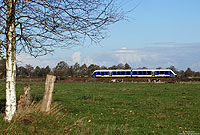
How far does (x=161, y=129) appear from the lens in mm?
8836

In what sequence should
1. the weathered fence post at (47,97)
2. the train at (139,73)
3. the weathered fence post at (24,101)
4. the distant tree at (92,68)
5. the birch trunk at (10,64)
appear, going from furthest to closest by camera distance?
the distant tree at (92,68)
the train at (139,73)
the weathered fence post at (24,101)
the weathered fence post at (47,97)
the birch trunk at (10,64)

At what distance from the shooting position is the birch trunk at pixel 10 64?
7.75 m

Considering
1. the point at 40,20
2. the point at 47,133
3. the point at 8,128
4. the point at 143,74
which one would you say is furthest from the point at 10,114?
the point at 143,74

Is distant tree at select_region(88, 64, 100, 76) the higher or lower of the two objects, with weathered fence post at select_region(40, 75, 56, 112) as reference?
higher

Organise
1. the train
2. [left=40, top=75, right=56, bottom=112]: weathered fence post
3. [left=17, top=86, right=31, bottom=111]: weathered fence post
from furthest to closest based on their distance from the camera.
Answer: the train < [left=17, top=86, right=31, bottom=111]: weathered fence post < [left=40, top=75, right=56, bottom=112]: weathered fence post

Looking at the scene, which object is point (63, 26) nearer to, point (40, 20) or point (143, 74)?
point (40, 20)

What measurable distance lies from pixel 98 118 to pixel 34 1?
575 cm

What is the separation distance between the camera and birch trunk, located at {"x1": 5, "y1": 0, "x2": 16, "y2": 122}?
→ 25.4ft

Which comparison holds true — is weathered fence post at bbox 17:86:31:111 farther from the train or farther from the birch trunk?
the train

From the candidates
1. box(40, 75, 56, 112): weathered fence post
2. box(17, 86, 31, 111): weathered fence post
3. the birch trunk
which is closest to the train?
box(17, 86, 31, 111): weathered fence post

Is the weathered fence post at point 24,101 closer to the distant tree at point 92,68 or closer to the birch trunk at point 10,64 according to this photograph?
the birch trunk at point 10,64

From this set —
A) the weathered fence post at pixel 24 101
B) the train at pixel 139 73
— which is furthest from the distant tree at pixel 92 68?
the weathered fence post at pixel 24 101

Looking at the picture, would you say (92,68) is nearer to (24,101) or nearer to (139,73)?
(139,73)

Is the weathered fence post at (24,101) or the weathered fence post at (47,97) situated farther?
the weathered fence post at (24,101)
